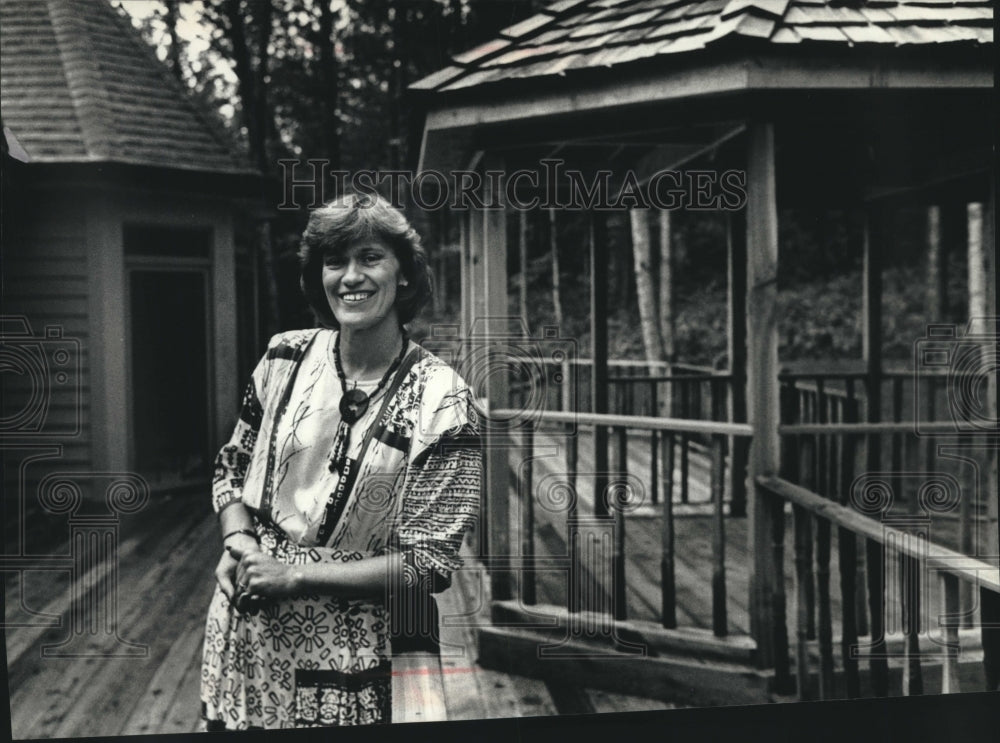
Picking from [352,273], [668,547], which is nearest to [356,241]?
[352,273]

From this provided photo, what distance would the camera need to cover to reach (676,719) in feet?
9.52

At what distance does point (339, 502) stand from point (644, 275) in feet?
9.30

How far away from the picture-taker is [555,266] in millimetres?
3574

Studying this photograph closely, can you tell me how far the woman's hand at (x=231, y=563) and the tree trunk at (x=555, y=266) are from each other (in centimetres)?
163

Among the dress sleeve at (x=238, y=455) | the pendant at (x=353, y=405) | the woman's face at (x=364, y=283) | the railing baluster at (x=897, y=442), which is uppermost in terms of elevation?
the woman's face at (x=364, y=283)

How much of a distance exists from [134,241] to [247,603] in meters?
1.14

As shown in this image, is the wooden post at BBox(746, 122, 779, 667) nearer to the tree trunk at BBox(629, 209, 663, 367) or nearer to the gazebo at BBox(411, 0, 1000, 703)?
the gazebo at BBox(411, 0, 1000, 703)

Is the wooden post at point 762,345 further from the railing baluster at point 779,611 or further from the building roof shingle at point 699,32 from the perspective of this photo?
the building roof shingle at point 699,32

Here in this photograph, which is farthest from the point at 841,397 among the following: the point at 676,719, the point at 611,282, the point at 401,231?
the point at 401,231

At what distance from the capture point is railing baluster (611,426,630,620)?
10.9ft

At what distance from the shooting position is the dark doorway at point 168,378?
2.59 m

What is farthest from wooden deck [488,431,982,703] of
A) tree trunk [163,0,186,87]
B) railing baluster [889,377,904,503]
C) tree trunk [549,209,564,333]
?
tree trunk [163,0,186,87]

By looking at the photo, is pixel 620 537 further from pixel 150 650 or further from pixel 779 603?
pixel 150 650

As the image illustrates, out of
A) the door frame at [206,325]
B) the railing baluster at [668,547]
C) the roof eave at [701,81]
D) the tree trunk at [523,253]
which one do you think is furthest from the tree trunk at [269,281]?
the railing baluster at [668,547]
